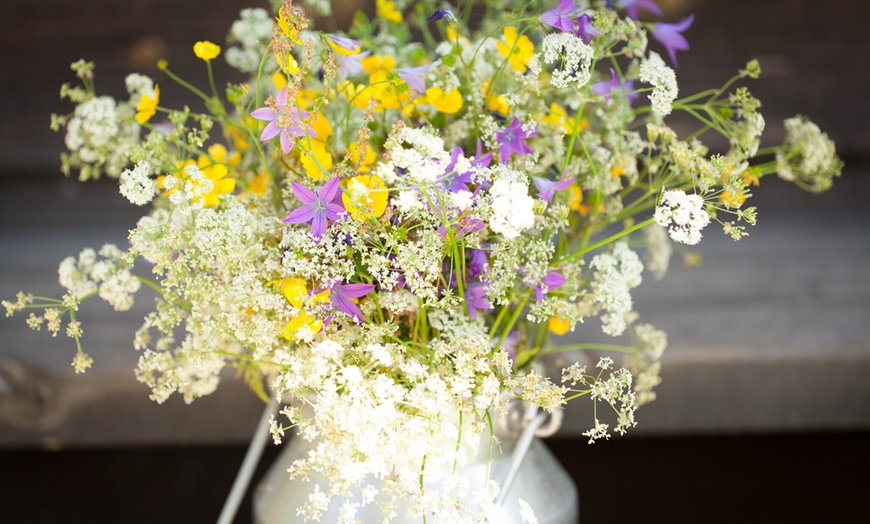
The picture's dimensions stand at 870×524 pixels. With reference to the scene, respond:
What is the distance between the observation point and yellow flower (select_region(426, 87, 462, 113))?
0.55 meters

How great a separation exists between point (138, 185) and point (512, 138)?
239 mm

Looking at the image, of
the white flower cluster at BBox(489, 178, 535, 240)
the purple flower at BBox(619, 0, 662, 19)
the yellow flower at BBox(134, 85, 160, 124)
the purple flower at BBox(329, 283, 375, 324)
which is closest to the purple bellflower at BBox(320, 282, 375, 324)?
the purple flower at BBox(329, 283, 375, 324)

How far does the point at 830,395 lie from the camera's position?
102 centimetres

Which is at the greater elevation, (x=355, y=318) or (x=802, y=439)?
(x=355, y=318)

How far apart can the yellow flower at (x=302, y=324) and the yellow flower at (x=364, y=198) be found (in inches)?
2.6

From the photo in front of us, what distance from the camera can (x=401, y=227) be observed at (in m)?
0.48

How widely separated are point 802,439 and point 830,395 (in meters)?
0.17

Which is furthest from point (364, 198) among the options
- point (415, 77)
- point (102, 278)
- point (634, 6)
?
point (634, 6)

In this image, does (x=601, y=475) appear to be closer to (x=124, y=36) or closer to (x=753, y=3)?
(x=753, y=3)

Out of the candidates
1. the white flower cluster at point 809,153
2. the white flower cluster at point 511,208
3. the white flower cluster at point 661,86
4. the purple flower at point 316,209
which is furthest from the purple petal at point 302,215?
the white flower cluster at point 809,153

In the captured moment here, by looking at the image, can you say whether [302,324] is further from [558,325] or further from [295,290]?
[558,325]

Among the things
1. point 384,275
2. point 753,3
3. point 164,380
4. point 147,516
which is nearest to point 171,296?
point 164,380

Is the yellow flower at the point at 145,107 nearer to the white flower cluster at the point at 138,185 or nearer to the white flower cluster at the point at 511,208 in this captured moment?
the white flower cluster at the point at 138,185

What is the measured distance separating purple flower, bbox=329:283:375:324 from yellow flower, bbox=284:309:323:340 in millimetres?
18
